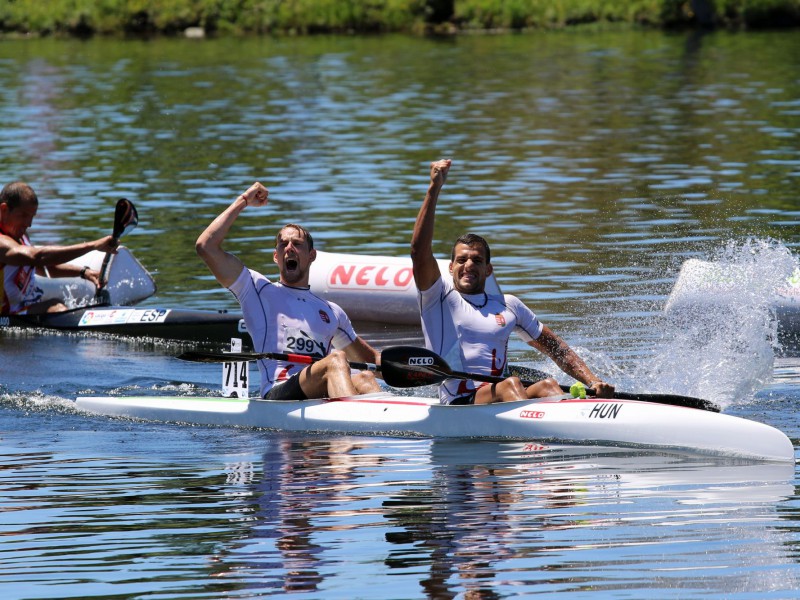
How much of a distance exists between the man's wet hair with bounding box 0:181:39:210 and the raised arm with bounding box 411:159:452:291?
19.2 ft

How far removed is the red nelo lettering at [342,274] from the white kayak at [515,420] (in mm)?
3900

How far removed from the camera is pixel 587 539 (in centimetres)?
725

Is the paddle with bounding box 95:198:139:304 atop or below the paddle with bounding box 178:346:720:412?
atop

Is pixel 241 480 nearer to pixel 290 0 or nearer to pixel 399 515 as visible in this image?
pixel 399 515

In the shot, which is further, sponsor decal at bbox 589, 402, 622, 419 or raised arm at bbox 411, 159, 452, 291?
sponsor decal at bbox 589, 402, 622, 419

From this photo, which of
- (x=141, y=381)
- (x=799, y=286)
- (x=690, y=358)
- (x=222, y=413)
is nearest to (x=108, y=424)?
(x=222, y=413)

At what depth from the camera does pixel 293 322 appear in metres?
10.2

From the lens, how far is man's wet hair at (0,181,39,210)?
46.1ft

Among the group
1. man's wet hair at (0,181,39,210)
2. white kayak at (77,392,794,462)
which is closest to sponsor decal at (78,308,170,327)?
man's wet hair at (0,181,39,210)

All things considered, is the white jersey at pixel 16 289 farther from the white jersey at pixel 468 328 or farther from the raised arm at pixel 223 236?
the white jersey at pixel 468 328

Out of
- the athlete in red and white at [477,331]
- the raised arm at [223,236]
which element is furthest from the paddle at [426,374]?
the raised arm at [223,236]

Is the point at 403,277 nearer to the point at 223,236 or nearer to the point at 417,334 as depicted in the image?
the point at 417,334

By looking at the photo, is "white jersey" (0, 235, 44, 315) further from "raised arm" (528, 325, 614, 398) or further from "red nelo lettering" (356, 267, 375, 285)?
"raised arm" (528, 325, 614, 398)

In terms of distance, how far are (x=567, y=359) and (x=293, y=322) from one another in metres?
1.86
